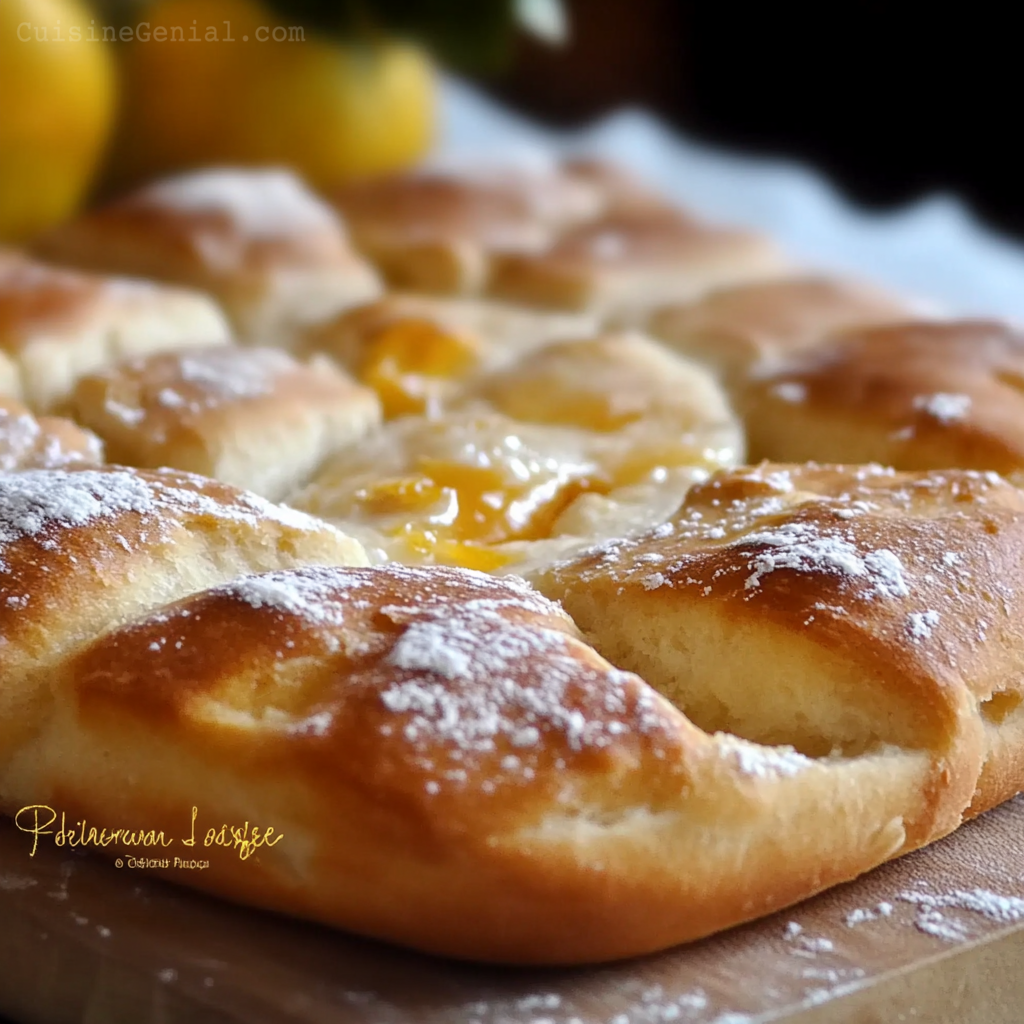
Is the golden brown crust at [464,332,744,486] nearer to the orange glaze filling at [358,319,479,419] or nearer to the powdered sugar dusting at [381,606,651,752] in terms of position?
the orange glaze filling at [358,319,479,419]

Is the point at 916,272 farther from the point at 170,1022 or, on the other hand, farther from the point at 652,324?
the point at 170,1022

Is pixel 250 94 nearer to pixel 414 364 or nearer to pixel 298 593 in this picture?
pixel 414 364

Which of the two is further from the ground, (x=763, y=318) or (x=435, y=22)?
(x=435, y=22)

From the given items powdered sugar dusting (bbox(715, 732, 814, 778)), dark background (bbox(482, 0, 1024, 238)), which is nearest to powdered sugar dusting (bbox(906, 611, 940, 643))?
powdered sugar dusting (bbox(715, 732, 814, 778))

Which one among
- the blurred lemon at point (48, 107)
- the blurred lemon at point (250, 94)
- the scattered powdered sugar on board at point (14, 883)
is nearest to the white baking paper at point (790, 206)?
the blurred lemon at point (250, 94)

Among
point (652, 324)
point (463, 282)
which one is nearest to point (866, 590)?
point (652, 324)

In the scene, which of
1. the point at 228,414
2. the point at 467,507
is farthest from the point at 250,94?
the point at 467,507
